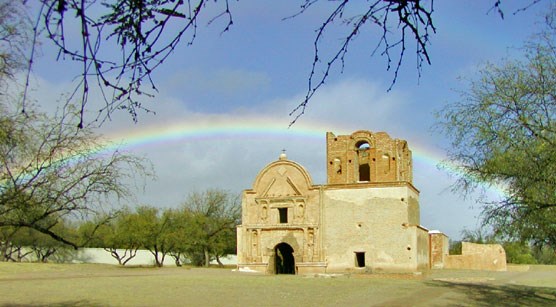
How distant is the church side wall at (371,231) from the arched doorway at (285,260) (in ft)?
12.3

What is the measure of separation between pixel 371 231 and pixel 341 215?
90.5 inches

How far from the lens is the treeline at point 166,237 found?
55281mm

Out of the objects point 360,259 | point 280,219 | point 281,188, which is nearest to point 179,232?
point 280,219

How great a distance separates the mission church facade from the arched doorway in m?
0.07

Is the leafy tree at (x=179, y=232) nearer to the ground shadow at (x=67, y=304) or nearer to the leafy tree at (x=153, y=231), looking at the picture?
the leafy tree at (x=153, y=231)

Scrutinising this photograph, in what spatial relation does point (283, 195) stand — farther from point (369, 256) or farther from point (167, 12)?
point (167, 12)

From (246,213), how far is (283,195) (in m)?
2.87

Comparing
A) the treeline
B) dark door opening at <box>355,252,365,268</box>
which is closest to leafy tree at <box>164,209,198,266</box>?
the treeline

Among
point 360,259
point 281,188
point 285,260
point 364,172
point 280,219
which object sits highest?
point 364,172

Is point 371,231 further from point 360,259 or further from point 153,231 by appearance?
point 153,231

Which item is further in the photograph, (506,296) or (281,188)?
(281,188)

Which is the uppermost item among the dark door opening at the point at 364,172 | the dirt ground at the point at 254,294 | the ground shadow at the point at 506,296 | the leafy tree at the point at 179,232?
the dark door opening at the point at 364,172

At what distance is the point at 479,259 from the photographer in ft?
156

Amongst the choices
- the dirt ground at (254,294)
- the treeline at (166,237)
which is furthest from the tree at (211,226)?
the dirt ground at (254,294)
